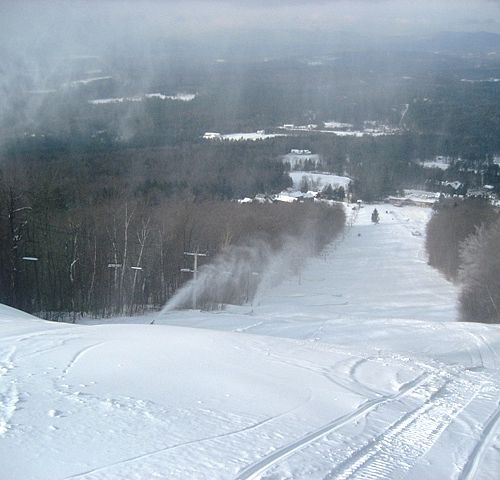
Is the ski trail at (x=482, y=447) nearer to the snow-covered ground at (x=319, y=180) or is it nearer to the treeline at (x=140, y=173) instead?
the treeline at (x=140, y=173)

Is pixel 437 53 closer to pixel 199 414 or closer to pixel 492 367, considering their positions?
pixel 492 367

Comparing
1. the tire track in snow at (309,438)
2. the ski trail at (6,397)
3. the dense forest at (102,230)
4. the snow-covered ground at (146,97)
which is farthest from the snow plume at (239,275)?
the tire track in snow at (309,438)

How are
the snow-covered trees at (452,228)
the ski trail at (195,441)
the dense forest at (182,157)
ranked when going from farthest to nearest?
the snow-covered trees at (452,228), the dense forest at (182,157), the ski trail at (195,441)

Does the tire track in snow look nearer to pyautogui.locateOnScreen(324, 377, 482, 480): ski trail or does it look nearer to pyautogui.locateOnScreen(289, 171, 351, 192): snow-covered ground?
pyautogui.locateOnScreen(324, 377, 482, 480): ski trail

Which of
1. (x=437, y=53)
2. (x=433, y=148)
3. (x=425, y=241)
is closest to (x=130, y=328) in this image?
(x=425, y=241)

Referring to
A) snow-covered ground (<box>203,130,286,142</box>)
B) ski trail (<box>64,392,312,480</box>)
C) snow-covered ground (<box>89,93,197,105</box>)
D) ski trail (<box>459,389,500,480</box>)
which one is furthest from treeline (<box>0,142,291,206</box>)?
ski trail (<box>459,389,500,480</box>)
